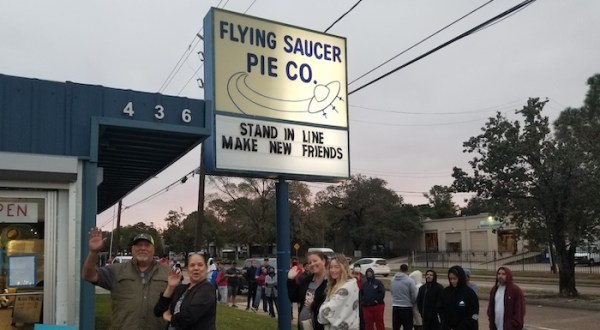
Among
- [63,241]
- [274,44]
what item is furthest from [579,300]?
[63,241]

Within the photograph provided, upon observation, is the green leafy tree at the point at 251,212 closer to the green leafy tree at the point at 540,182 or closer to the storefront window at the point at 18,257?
the green leafy tree at the point at 540,182

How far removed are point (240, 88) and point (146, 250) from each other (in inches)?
206

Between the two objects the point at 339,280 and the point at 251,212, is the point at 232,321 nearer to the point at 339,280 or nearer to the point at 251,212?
the point at 339,280

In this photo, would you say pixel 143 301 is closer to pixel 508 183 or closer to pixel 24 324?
pixel 24 324

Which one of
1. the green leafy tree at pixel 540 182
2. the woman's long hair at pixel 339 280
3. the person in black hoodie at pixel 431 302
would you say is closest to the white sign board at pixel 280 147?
the person in black hoodie at pixel 431 302

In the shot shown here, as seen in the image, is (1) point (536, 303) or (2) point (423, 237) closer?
(1) point (536, 303)

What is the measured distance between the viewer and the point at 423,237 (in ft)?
238

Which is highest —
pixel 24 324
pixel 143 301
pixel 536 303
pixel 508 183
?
pixel 508 183

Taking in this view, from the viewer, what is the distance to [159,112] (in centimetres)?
745

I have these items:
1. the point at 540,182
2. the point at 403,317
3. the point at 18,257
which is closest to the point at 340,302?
the point at 18,257

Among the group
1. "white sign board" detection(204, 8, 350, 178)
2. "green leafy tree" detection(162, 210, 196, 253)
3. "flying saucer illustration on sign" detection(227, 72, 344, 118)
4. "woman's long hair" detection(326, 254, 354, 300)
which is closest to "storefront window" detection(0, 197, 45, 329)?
"white sign board" detection(204, 8, 350, 178)

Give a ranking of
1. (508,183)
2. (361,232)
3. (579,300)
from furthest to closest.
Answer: (361,232) → (508,183) → (579,300)

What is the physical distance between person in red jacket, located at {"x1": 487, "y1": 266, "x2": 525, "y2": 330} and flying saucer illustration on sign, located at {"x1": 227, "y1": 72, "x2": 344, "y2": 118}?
177 inches

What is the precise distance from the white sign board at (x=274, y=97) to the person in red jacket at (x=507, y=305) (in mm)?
3795
